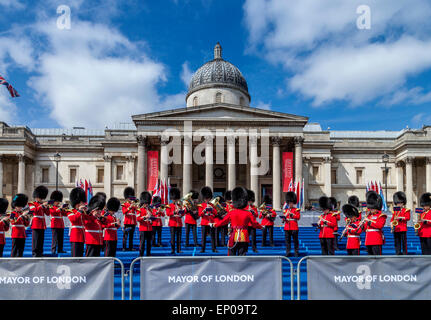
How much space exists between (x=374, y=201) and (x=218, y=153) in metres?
28.9

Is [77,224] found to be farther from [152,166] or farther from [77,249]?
[152,166]

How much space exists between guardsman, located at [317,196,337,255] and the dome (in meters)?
35.3

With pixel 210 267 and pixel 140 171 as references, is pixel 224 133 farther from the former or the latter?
pixel 210 267

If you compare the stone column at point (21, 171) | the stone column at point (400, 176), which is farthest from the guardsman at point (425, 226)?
the stone column at point (21, 171)

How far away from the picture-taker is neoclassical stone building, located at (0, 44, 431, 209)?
1347 inches

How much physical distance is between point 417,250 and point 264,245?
564 centimetres

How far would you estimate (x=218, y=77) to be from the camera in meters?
44.3

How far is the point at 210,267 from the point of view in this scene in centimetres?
500

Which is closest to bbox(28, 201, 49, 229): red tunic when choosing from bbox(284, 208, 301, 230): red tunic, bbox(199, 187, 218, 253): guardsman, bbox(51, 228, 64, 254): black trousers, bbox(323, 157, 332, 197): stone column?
bbox(51, 228, 64, 254): black trousers

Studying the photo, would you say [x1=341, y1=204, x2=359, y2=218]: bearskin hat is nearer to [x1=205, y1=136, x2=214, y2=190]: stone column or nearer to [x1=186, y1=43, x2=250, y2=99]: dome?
[x1=205, y1=136, x2=214, y2=190]: stone column

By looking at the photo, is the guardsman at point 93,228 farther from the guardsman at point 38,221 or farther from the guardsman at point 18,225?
the guardsman at point 38,221

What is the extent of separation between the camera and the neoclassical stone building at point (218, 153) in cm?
3422

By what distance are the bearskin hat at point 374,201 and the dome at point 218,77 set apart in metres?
36.5
